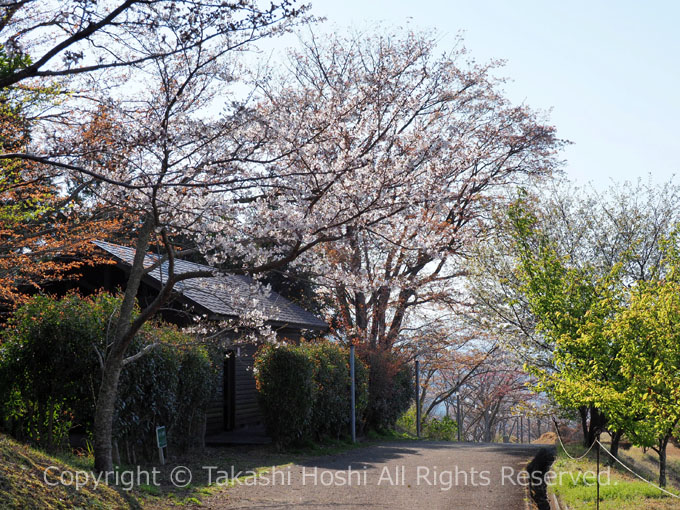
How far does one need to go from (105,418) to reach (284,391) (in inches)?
204

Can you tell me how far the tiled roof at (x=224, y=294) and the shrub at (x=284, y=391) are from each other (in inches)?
35.6

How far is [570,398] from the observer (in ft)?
33.6

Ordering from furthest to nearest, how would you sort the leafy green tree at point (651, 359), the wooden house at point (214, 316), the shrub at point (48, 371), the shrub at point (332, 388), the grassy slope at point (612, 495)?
the wooden house at point (214, 316) → the shrub at point (332, 388) → the shrub at point (48, 371) → the leafy green tree at point (651, 359) → the grassy slope at point (612, 495)

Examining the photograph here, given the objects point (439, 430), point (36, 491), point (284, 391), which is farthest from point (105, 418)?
point (439, 430)

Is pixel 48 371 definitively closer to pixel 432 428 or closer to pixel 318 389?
pixel 318 389

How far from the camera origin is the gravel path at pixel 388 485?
26.0 ft

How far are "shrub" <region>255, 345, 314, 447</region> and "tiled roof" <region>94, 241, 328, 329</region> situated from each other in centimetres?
90

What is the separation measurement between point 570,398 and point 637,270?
8415mm

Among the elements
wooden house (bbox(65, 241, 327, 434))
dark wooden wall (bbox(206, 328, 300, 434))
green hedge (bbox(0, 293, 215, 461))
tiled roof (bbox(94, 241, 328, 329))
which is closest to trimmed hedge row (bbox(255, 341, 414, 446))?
wooden house (bbox(65, 241, 327, 434))

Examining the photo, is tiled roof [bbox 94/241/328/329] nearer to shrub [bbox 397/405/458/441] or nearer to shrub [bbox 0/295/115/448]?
shrub [bbox 0/295/115/448]

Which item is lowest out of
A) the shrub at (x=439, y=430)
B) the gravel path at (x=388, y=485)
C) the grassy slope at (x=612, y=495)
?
the shrub at (x=439, y=430)

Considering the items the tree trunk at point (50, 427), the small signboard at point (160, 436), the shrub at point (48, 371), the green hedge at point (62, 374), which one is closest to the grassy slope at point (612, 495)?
the small signboard at point (160, 436)

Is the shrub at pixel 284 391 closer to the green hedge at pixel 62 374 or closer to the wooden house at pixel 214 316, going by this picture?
the wooden house at pixel 214 316

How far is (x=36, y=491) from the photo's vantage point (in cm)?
595
